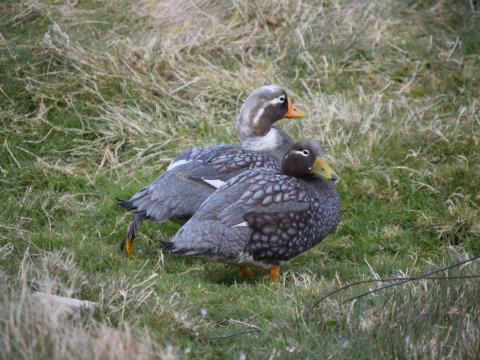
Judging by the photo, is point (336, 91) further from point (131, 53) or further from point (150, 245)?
point (150, 245)

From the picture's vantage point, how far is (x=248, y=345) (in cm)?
467

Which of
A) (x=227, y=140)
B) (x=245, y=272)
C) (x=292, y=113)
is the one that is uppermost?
(x=292, y=113)

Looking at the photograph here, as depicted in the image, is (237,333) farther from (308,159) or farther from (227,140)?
(227,140)

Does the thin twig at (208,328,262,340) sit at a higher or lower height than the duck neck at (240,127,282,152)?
higher

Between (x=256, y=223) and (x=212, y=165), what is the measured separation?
37.4 inches

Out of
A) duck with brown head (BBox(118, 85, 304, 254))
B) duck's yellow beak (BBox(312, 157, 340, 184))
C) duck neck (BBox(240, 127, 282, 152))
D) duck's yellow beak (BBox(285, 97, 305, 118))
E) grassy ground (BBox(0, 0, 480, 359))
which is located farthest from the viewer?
duck's yellow beak (BBox(285, 97, 305, 118))

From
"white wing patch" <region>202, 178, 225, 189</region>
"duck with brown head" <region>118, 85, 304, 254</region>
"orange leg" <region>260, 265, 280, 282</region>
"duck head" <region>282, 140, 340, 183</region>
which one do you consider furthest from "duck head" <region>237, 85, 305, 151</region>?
"orange leg" <region>260, 265, 280, 282</region>

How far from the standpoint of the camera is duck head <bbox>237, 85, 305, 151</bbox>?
25.1ft

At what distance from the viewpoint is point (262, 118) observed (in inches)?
301

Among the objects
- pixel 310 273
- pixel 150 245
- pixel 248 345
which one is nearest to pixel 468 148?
pixel 310 273

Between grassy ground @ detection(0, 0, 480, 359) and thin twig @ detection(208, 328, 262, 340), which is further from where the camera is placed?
thin twig @ detection(208, 328, 262, 340)

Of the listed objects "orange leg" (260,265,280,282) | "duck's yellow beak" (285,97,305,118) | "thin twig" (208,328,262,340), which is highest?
"thin twig" (208,328,262,340)

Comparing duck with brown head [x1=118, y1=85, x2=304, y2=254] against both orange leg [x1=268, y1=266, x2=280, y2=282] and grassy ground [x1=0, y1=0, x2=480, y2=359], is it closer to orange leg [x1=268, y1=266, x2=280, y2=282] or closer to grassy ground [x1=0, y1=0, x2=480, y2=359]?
grassy ground [x1=0, y1=0, x2=480, y2=359]

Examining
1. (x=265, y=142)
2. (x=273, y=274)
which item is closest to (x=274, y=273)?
(x=273, y=274)
